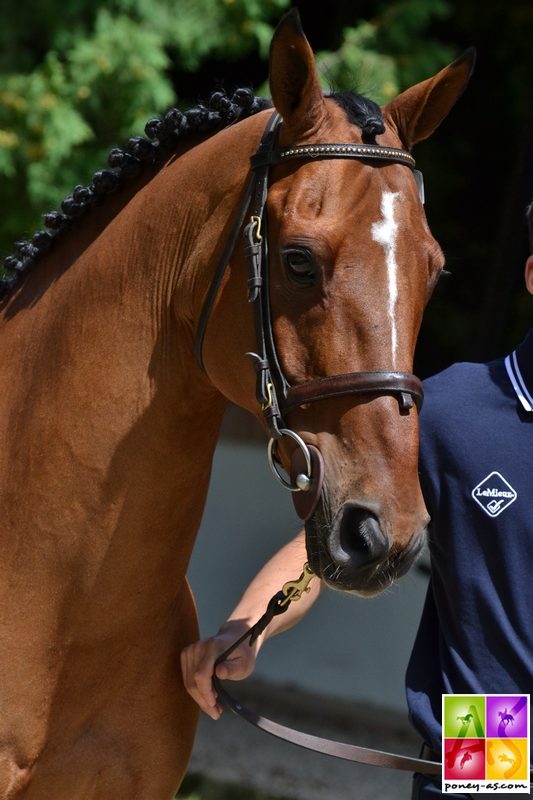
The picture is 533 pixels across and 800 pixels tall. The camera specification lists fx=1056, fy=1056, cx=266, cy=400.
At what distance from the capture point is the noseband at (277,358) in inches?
74.3

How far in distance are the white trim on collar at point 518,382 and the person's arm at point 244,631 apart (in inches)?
22.7

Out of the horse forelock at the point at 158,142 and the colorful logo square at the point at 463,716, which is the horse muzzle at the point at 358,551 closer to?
the colorful logo square at the point at 463,716

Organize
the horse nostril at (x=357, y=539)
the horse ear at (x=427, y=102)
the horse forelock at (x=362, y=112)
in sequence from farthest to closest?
1. the horse ear at (x=427, y=102)
2. the horse forelock at (x=362, y=112)
3. the horse nostril at (x=357, y=539)

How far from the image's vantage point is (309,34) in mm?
6184

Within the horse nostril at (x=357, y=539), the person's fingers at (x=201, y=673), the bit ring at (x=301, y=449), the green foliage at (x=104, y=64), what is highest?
the green foliage at (x=104, y=64)

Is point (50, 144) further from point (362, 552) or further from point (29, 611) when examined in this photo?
point (362, 552)

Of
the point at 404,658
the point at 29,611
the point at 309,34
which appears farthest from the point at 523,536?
the point at 309,34

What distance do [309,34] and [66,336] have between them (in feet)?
14.6

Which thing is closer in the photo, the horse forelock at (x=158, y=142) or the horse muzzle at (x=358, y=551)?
the horse muzzle at (x=358, y=551)

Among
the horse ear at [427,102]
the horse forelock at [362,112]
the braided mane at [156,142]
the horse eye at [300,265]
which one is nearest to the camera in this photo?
the horse eye at [300,265]

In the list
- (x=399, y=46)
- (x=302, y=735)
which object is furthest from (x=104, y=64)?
(x=302, y=735)

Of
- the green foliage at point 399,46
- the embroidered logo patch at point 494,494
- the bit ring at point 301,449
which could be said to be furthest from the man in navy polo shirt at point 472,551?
the green foliage at point 399,46

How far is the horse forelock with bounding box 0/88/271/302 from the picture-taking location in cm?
234

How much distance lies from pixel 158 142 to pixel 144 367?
1.73 feet
